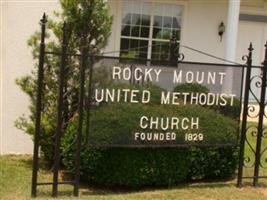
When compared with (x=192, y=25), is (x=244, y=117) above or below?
below

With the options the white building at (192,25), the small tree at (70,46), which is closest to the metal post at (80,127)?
the small tree at (70,46)

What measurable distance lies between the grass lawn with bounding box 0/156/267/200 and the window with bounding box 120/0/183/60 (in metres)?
7.03

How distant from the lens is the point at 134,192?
7.14 m

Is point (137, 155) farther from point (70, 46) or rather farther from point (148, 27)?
point (148, 27)

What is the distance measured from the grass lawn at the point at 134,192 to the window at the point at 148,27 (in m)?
7.03

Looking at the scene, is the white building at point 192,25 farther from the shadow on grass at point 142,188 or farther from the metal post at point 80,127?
the metal post at point 80,127

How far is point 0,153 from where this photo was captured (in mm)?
8828

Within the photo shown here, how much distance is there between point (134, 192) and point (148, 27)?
8.02 metres

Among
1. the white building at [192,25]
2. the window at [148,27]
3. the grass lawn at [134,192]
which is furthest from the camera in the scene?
the window at [148,27]

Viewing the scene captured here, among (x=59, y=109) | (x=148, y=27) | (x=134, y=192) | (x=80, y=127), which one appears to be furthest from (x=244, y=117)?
(x=148, y=27)

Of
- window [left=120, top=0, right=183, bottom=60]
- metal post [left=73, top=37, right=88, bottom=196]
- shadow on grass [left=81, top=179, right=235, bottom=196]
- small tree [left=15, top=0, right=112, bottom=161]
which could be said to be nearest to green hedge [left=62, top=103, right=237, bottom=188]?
shadow on grass [left=81, top=179, right=235, bottom=196]

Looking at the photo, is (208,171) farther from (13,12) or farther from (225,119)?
(13,12)

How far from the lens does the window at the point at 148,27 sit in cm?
1440

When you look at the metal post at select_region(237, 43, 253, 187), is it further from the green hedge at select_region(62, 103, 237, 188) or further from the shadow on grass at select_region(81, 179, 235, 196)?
the shadow on grass at select_region(81, 179, 235, 196)
